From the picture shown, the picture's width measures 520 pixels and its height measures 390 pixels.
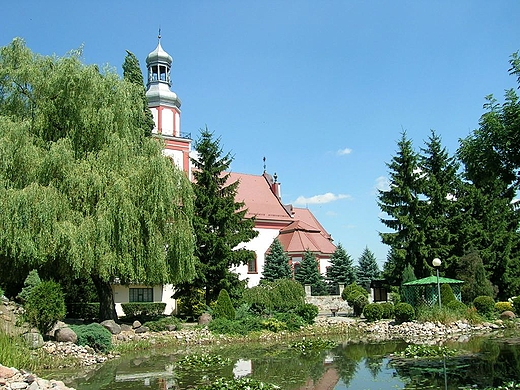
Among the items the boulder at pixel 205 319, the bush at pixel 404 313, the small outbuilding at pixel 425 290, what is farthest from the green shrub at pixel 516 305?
the boulder at pixel 205 319

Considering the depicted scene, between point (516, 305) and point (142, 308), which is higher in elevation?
point (142, 308)

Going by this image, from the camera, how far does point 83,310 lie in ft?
79.0

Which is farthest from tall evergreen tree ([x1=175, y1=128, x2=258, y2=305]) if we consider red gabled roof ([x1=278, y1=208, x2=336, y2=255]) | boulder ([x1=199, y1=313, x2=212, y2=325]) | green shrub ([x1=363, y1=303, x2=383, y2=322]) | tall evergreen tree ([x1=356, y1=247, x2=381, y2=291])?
tall evergreen tree ([x1=356, y1=247, x2=381, y2=291])

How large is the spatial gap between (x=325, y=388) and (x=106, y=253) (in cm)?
1003

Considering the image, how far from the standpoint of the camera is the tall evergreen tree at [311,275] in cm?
3778

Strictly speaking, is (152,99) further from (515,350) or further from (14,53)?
(515,350)

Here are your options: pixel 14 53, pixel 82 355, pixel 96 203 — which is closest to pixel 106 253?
pixel 96 203

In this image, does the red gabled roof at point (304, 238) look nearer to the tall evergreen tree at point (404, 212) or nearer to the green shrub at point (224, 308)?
the tall evergreen tree at point (404, 212)

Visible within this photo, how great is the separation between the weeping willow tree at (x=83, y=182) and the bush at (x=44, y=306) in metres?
1.51

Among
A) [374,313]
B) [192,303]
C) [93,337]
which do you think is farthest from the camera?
[192,303]

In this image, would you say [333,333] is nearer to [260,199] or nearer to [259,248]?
[259,248]

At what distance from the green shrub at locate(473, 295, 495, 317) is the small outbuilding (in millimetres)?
1219

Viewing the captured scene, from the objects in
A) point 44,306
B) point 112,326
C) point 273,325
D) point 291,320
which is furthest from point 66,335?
point 291,320

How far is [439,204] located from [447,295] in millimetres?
7469
